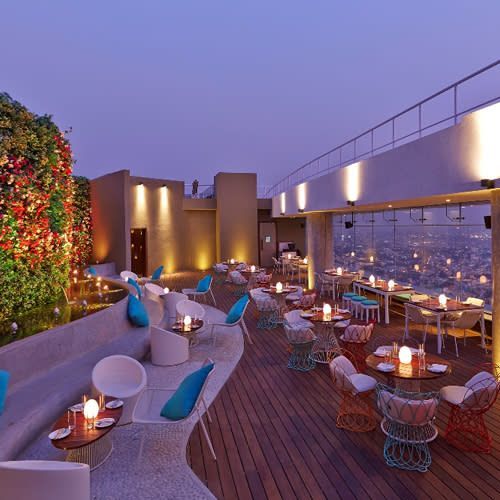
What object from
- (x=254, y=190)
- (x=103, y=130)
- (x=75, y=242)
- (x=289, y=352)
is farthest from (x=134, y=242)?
(x=103, y=130)

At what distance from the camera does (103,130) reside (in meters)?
122

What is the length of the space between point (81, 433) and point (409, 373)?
11.9 feet

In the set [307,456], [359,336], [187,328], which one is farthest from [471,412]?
[187,328]

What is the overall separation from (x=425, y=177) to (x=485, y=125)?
156 cm

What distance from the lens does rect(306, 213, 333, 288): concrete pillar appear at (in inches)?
611

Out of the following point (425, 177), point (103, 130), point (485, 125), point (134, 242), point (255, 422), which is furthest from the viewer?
point (103, 130)

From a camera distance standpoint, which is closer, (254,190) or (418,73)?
(254,190)

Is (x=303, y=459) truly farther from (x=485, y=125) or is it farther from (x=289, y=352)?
(x=485, y=125)

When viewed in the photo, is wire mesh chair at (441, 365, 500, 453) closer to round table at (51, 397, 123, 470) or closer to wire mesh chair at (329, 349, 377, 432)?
wire mesh chair at (329, 349, 377, 432)

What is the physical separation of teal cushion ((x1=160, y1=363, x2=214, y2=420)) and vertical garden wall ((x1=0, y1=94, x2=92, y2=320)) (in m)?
4.20

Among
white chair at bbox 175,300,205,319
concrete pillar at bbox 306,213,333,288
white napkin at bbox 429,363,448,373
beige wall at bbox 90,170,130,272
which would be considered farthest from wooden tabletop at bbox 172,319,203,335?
beige wall at bbox 90,170,130,272

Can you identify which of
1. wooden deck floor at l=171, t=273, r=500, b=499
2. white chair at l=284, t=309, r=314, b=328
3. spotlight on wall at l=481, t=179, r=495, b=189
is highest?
spotlight on wall at l=481, t=179, r=495, b=189

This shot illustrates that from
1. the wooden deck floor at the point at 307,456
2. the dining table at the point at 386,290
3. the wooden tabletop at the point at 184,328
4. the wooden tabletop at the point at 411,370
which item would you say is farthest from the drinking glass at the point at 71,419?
the dining table at the point at 386,290

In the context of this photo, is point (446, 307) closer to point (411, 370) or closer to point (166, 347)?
point (411, 370)
